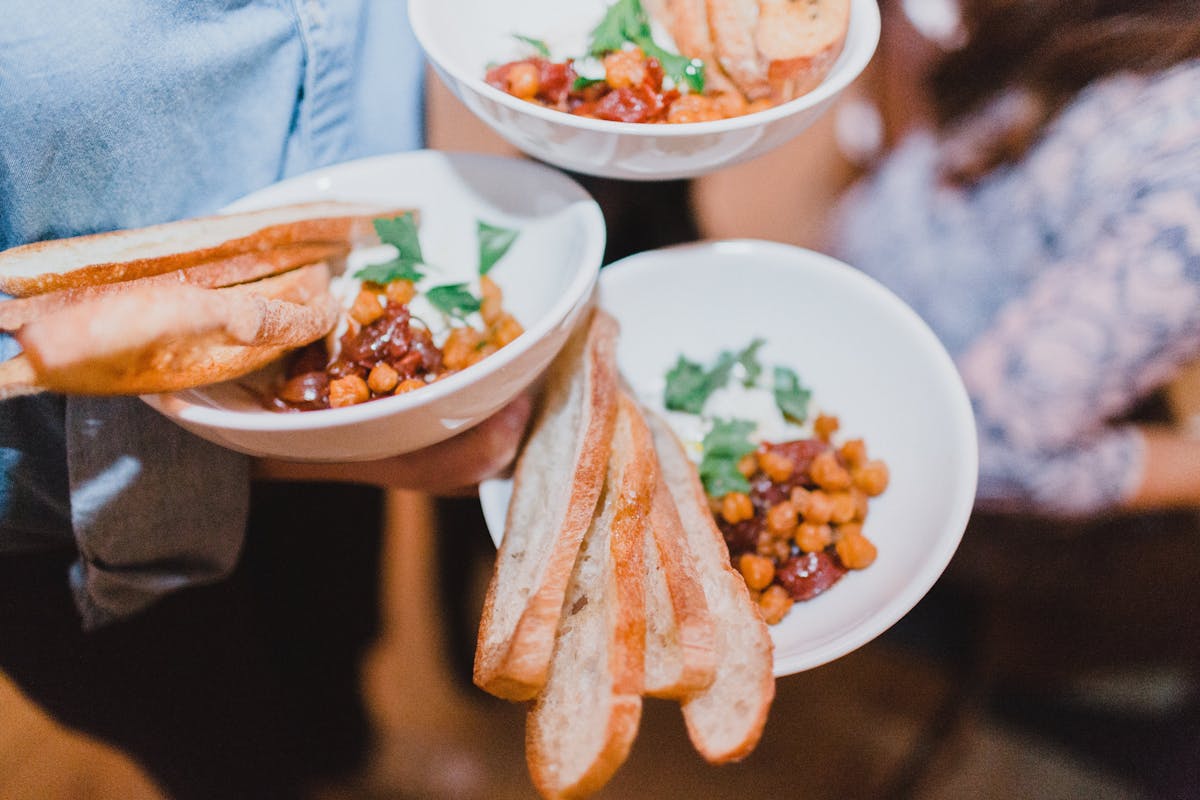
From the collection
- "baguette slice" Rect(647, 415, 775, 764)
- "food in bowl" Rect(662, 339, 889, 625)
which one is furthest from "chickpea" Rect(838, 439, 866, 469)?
"baguette slice" Rect(647, 415, 775, 764)

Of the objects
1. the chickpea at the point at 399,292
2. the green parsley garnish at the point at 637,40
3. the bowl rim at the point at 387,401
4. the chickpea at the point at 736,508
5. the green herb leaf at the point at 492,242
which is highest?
the green parsley garnish at the point at 637,40

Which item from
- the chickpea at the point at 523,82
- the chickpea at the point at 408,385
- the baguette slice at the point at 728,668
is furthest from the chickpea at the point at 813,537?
the chickpea at the point at 523,82

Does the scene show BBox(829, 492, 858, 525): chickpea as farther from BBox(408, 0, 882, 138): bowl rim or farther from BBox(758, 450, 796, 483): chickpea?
BBox(408, 0, 882, 138): bowl rim

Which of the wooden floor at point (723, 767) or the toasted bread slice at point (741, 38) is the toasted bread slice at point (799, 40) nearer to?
the toasted bread slice at point (741, 38)

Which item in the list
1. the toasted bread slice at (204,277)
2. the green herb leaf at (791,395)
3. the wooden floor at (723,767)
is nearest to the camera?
the toasted bread slice at (204,277)

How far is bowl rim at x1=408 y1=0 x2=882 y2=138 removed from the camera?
0.63 metres

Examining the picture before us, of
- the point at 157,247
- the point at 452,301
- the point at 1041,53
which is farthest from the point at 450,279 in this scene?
the point at 1041,53

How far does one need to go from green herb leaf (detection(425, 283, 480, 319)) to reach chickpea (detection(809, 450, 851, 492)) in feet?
1.46

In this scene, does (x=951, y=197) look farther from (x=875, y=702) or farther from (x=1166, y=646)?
(x=875, y=702)

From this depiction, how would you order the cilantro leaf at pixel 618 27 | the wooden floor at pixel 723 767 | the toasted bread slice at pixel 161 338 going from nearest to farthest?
the toasted bread slice at pixel 161 338 < the cilantro leaf at pixel 618 27 < the wooden floor at pixel 723 767

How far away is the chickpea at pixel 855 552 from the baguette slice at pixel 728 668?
0.52 ft

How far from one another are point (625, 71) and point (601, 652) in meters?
0.59

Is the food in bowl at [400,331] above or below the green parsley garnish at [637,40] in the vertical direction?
below

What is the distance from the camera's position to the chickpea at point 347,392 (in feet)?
2.16
